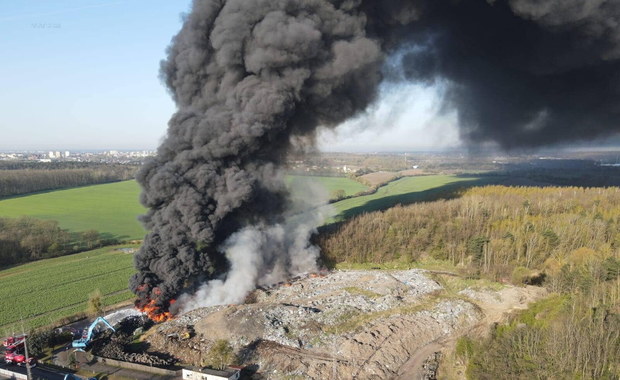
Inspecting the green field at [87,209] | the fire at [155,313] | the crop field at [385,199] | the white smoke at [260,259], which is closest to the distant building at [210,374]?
the fire at [155,313]

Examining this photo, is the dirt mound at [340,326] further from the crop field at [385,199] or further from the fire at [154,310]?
the crop field at [385,199]

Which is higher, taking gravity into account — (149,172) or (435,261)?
(149,172)

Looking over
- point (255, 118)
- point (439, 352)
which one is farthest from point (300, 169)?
point (439, 352)

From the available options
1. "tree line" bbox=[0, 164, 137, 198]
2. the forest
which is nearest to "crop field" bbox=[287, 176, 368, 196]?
the forest

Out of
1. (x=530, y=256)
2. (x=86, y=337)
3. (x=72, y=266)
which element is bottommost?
(x=72, y=266)

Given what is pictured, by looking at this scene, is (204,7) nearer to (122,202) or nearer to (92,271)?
(92,271)

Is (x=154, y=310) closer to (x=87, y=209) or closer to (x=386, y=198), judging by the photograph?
(x=386, y=198)

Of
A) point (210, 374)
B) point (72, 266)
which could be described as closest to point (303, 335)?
point (210, 374)

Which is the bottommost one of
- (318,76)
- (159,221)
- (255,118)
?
(159,221)
